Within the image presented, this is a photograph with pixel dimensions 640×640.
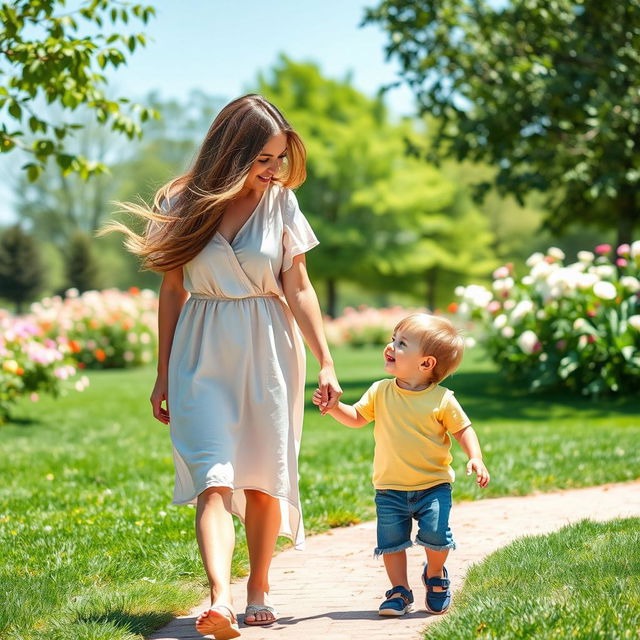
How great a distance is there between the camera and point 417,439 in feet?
12.5

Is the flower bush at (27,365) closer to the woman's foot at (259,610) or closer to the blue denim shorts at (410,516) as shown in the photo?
the woman's foot at (259,610)

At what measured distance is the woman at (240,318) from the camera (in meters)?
3.64

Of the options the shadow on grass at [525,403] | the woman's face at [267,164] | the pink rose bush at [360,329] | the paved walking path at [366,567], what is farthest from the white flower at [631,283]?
the pink rose bush at [360,329]

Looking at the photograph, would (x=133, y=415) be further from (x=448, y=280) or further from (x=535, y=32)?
(x=448, y=280)

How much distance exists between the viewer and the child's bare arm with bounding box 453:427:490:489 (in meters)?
3.60

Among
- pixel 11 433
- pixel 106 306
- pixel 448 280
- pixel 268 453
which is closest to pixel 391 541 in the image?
pixel 268 453

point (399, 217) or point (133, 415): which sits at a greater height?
point (399, 217)

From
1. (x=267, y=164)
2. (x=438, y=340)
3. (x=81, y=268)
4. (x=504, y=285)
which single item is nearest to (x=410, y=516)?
(x=438, y=340)

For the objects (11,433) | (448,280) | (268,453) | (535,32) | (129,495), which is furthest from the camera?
(448,280)

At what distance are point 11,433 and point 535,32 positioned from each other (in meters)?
9.15

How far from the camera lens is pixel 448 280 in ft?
133

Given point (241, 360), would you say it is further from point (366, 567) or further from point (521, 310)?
point (521, 310)

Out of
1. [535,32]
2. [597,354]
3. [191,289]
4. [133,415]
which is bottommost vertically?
[133,415]

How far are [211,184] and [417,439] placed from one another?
4.10ft
